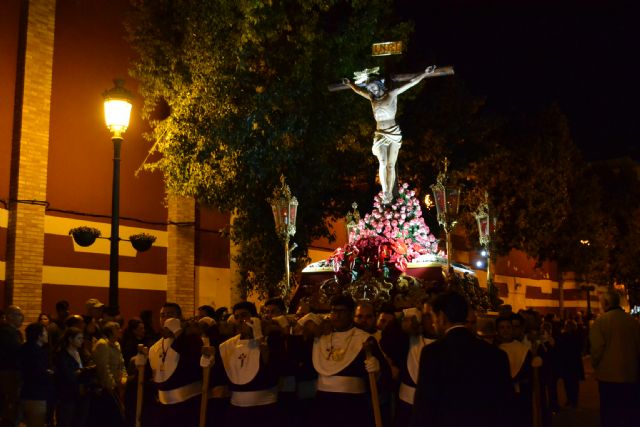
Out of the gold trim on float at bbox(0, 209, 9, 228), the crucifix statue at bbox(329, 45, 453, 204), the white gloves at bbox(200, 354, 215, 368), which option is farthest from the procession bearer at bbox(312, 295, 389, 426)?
the gold trim on float at bbox(0, 209, 9, 228)

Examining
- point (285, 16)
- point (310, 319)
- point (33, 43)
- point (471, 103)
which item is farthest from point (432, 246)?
point (471, 103)

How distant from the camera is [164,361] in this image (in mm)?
8508

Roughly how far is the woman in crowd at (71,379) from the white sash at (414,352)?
14.2ft

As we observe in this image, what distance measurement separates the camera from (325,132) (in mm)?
18500

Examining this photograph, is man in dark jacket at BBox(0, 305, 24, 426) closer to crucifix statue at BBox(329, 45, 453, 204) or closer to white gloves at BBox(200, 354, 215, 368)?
white gloves at BBox(200, 354, 215, 368)

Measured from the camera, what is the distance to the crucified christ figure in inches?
674

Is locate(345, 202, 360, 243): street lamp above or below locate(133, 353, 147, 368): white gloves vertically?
above

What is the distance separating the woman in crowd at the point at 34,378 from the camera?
9.35m

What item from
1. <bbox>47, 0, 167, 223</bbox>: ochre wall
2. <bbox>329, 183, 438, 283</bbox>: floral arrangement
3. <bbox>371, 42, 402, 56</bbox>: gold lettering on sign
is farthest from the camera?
<bbox>371, 42, 402, 56</bbox>: gold lettering on sign

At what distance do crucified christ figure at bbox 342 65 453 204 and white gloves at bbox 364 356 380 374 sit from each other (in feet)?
32.0

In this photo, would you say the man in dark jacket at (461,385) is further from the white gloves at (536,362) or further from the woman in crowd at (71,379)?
the woman in crowd at (71,379)

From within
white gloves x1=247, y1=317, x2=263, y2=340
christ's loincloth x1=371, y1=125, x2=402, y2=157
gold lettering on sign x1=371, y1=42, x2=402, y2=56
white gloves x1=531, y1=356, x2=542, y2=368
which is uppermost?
gold lettering on sign x1=371, y1=42, x2=402, y2=56

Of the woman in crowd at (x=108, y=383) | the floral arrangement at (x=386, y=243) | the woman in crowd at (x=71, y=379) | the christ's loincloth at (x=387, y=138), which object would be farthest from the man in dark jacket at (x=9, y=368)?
the christ's loincloth at (x=387, y=138)

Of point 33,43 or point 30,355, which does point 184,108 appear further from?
Answer: point 30,355
